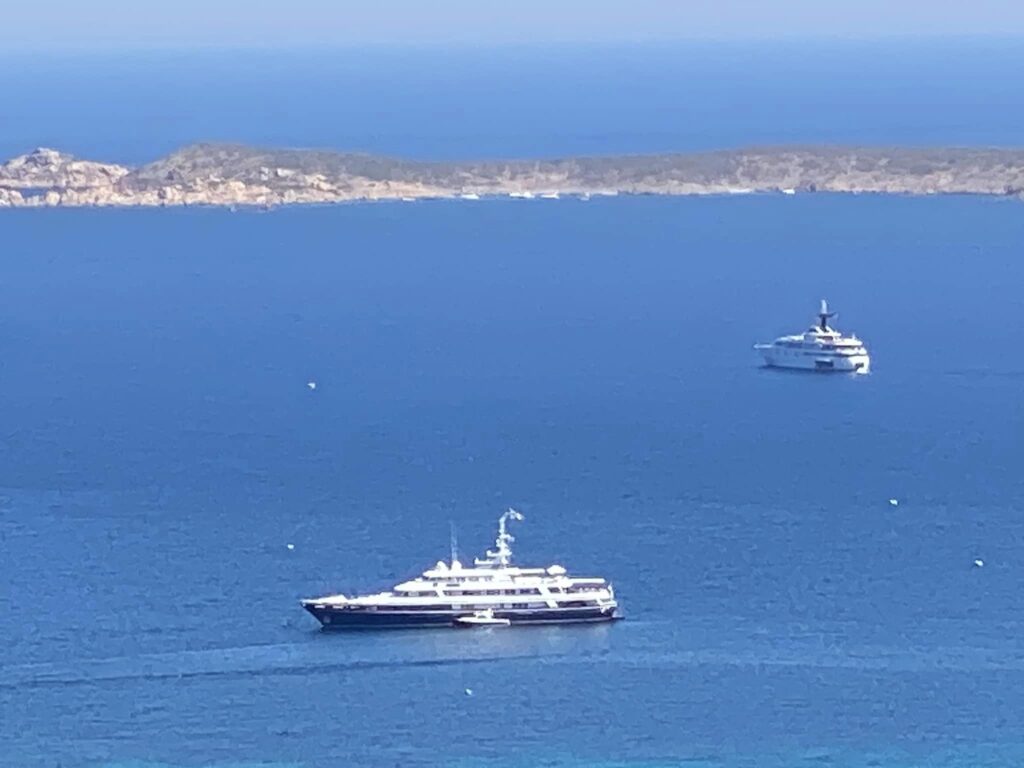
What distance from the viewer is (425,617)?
45.8 meters

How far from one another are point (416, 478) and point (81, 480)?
7.11 metres

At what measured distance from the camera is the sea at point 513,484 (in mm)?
40938

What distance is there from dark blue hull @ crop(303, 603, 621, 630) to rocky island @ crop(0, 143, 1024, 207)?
2639 inches

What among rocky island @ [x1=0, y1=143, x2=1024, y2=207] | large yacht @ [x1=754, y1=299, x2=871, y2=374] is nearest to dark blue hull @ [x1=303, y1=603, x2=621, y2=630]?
large yacht @ [x1=754, y1=299, x2=871, y2=374]

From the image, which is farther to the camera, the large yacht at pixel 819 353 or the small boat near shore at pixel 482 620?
the large yacht at pixel 819 353

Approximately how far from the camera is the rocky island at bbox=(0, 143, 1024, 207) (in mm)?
112188

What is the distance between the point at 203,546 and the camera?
5056 cm

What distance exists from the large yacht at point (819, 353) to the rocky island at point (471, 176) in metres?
39.9

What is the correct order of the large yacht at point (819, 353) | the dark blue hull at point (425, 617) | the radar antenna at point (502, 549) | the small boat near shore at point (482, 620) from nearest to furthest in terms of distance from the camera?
the dark blue hull at point (425, 617), the small boat near shore at point (482, 620), the radar antenna at point (502, 549), the large yacht at point (819, 353)

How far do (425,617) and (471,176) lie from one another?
71962 millimetres

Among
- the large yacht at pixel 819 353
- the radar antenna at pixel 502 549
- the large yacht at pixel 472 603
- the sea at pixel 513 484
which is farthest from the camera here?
the large yacht at pixel 819 353

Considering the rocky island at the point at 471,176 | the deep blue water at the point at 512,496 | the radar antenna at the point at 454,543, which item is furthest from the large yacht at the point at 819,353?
the rocky island at the point at 471,176

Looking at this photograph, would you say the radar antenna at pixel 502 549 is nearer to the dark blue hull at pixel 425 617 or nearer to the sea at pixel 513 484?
the sea at pixel 513 484

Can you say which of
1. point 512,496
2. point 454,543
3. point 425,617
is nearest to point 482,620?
point 425,617
